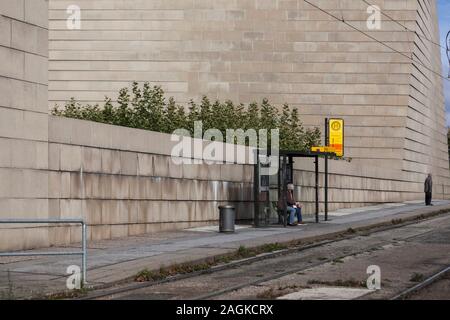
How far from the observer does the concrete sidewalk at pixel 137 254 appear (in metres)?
13.7

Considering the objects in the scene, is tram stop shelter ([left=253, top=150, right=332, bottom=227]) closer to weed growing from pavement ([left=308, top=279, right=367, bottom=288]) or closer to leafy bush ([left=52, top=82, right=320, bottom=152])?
leafy bush ([left=52, top=82, right=320, bottom=152])

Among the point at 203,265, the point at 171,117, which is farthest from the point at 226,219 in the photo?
the point at 171,117

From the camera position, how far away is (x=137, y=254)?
18.0 metres

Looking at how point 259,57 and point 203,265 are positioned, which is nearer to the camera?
point 203,265

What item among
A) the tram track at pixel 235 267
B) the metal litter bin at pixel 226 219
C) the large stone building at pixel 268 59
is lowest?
the tram track at pixel 235 267

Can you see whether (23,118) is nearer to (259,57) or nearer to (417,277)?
(417,277)

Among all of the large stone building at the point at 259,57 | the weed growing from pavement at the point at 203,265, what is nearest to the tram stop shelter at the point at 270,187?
the weed growing from pavement at the point at 203,265

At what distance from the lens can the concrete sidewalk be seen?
45.0ft

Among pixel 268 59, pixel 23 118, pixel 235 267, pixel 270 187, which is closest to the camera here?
pixel 235 267

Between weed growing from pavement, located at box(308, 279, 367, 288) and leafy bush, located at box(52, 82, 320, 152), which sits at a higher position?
leafy bush, located at box(52, 82, 320, 152)

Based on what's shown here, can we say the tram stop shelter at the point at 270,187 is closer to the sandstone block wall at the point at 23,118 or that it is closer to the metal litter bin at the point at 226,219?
the metal litter bin at the point at 226,219

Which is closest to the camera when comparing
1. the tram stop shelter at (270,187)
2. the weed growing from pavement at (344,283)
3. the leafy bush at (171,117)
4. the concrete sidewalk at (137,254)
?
the weed growing from pavement at (344,283)

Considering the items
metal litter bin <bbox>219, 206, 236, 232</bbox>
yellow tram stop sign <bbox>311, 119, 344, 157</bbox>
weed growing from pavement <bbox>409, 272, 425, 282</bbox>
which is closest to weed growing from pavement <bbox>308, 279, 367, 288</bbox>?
weed growing from pavement <bbox>409, 272, 425, 282</bbox>
